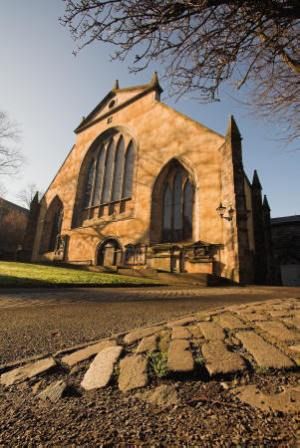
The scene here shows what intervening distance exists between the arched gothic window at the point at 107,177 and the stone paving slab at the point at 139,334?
14.7m

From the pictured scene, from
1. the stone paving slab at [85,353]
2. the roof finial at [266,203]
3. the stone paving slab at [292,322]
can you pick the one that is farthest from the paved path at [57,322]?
the roof finial at [266,203]

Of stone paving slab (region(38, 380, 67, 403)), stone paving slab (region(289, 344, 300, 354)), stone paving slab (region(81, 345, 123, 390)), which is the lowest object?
stone paving slab (region(38, 380, 67, 403))

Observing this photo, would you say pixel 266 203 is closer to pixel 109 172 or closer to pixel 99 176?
pixel 109 172

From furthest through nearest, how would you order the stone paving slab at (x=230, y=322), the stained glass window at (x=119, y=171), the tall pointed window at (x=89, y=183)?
the tall pointed window at (x=89, y=183), the stained glass window at (x=119, y=171), the stone paving slab at (x=230, y=322)

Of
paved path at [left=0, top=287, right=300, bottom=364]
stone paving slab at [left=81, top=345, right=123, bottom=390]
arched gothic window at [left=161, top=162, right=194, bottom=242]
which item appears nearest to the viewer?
stone paving slab at [left=81, top=345, right=123, bottom=390]

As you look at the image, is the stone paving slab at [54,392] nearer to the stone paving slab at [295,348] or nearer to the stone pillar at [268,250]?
the stone paving slab at [295,348]

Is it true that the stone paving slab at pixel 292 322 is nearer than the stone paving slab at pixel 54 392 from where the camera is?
No

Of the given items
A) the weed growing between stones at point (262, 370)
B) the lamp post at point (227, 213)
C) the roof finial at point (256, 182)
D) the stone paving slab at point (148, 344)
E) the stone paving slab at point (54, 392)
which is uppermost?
the roof finial at point (256, 182)

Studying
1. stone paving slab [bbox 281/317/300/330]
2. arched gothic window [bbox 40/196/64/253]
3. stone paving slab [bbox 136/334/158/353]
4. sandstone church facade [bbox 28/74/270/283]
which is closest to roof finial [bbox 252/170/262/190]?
sandstone church facade [bbox 28/74/270/283]

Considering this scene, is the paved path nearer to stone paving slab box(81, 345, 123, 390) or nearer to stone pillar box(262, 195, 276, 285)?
stone paving slab box(81, 345, 123, 390)

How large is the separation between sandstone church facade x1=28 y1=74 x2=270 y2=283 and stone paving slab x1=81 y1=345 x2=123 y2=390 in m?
9.70

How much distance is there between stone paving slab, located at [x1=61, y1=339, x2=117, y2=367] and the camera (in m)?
1.57

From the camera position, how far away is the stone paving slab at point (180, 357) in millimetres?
1383

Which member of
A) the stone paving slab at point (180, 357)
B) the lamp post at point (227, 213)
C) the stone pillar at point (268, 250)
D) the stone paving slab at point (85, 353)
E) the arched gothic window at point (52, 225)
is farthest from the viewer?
the arched gothic window at point (52, 225)
